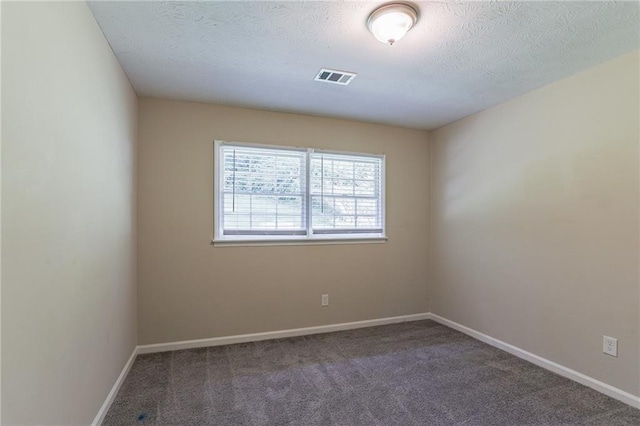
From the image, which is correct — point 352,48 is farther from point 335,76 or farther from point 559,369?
point 559,369

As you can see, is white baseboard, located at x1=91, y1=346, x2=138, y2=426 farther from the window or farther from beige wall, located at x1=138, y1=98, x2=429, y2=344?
the window

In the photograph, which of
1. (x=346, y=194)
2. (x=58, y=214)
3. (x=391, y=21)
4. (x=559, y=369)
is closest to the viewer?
(x=58, y=214)

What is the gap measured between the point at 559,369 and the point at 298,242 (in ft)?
8.34

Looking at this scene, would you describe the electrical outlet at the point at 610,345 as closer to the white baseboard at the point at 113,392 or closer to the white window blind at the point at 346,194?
the white window blind at the point at 346,194

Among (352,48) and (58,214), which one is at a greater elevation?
(352,48)

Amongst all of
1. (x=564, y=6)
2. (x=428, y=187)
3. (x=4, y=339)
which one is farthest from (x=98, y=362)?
(x=428, y=187)

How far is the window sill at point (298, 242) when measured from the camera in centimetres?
318

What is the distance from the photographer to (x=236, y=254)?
10.5 feet

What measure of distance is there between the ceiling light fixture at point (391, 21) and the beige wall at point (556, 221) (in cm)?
166

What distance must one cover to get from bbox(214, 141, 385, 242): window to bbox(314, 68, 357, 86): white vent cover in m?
0.97

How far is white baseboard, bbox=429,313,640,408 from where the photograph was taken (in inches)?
84.9

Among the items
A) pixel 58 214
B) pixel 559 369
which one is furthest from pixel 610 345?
pixel 58 214

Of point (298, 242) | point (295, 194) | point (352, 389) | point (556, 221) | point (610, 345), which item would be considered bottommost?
point (352, 389)

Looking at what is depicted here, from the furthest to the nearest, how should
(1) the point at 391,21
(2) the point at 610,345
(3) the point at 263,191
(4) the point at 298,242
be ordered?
(4) the point at 298,242 → (3) the point at 263,191 → (2) the point at 610,345 → (1) the point at 391,21
